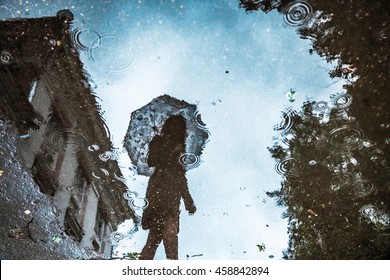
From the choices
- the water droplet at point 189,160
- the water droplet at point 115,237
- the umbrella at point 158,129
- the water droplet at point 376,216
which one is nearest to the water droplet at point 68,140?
the umbrella at point 158,129

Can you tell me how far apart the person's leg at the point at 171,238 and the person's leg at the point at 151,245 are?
3.0 inches

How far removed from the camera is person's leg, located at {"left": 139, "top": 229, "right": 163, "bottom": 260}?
4000 millimetres

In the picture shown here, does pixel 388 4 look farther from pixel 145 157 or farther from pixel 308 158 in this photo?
pixel 145 157

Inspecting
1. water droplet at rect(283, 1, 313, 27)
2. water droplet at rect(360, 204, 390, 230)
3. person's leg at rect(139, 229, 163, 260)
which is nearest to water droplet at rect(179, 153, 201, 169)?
person's leg at rect(139, 229, 163, 260)

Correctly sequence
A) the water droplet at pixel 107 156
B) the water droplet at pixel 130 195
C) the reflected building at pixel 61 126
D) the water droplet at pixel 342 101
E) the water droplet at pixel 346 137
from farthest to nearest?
the water droplet at pixel 130 195 → the water droplet at pixel 107 156 → the water droplet at pixel 346 137 → the water droplet at pixel 342 101 → the reflected building at pixel 61 126

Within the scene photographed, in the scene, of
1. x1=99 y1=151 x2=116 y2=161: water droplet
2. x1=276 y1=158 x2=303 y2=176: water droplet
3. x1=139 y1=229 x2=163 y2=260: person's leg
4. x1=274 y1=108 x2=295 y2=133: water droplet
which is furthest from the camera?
x1=139 y1=229 x2=163 y2=260: person's leg

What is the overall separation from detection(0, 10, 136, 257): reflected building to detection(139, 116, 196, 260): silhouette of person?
0.31 meters

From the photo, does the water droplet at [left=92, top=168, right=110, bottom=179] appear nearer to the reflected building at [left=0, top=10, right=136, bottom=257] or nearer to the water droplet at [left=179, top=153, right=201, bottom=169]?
the reflected building at [left=0, top=10, right=136, bottom=257]

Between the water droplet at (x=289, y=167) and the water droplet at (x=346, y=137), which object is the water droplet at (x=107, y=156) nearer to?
the water droplet at (x=289, y=167)

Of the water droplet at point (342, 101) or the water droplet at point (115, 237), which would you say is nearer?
the water droplet at point (342, 101)

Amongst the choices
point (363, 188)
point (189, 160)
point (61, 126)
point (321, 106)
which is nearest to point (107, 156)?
point (61, 126)

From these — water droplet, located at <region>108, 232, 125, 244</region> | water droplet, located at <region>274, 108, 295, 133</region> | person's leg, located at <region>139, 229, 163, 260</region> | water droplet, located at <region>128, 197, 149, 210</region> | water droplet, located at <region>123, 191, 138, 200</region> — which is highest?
water droplet, located at <region>274, 108, 295, 133</region>

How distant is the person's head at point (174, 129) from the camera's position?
3467mm

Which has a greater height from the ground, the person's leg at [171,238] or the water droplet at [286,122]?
the water droplet at [286,122]
